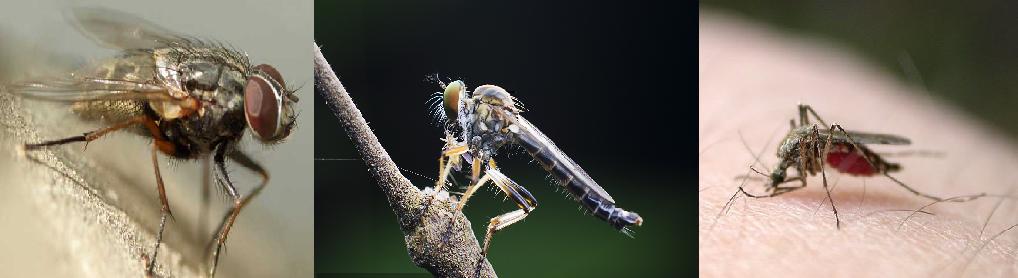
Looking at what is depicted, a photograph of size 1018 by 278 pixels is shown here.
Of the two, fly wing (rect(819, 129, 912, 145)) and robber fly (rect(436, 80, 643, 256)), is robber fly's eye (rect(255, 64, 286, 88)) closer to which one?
robber fly (rect(436, 80, 643, 256))

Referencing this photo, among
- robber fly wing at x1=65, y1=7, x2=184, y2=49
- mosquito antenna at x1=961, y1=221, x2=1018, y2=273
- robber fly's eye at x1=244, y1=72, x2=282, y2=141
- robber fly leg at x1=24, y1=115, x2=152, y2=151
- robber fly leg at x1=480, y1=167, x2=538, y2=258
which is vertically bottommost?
mosquito antenna at x1=961, y1=221, x2=1018, y2=273

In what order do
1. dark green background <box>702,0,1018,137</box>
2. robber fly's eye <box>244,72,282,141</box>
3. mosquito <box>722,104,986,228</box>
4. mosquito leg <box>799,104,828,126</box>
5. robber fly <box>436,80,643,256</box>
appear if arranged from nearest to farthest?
robber fly's eye <box>244,72,282,141</box>
robber fly <box>436,80,643,256</box>
mosquito <box>722,104,986,228</box>
mosquito leg <box>799,104,828,126</box>
dark green background <box>702,0,1018,137</box>

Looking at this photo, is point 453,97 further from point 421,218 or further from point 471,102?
point 421,218

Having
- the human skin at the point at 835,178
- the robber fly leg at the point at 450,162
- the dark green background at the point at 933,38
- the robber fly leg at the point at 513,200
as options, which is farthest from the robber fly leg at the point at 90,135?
the dark green background at the point at 933,38

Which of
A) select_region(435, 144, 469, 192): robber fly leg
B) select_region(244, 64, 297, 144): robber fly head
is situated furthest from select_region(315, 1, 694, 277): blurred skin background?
select_region(244, 64, 297, 144): robber fly head

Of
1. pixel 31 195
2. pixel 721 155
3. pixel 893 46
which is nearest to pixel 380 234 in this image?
pixel 31 195

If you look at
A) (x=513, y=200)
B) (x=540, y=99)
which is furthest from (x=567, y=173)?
(x=540, y=99)

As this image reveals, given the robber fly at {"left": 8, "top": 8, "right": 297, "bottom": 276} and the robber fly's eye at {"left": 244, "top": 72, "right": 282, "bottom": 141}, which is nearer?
the robber fly at {"left": 8, "top": 8, "right": 297, "bottom": 276}
